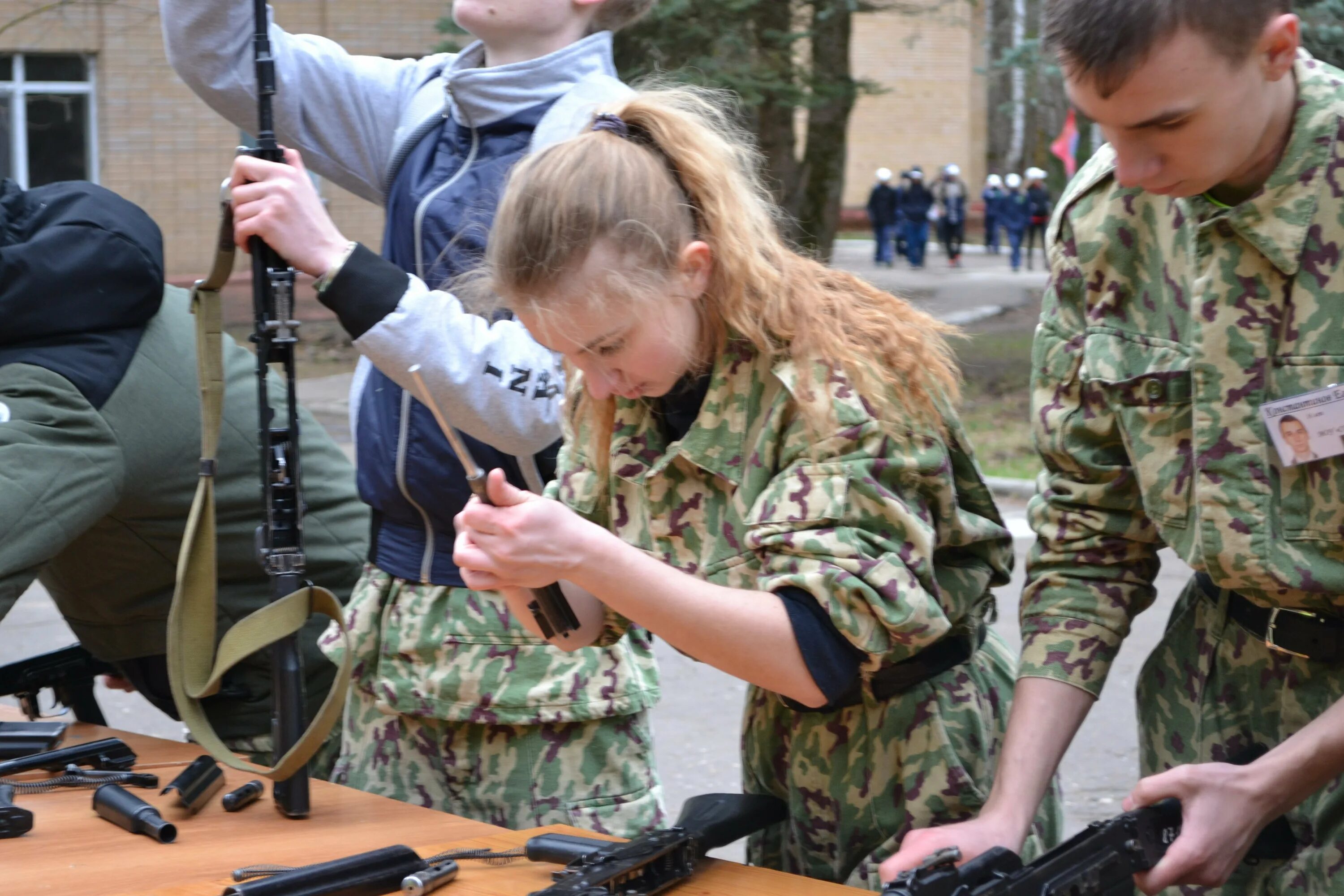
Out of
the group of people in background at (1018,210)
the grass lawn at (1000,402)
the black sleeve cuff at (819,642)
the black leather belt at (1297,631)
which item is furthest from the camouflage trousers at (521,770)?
the group of people in background at (1018,210)

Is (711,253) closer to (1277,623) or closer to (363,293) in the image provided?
(363,293)

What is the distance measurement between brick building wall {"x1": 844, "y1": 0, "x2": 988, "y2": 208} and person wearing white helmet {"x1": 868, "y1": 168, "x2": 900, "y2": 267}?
441 centimetres

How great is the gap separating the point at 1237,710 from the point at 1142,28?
2.58ft

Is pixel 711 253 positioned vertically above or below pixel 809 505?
above

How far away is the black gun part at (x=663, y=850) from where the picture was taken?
1561mm

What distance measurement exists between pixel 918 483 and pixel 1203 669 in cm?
41

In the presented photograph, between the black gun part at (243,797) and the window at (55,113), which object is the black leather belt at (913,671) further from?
the window at (55,113)

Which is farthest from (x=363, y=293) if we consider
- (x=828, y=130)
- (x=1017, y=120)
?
(x=1017, y=120)

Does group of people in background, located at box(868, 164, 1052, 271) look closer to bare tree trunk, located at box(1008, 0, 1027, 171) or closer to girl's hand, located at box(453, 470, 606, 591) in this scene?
bare tree trunk, located at box(1008, 0, 1027, 171)

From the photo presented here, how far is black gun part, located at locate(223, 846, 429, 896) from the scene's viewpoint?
160 centimetres

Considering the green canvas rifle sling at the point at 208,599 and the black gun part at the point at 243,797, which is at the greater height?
the green canvas rifle sling at the point at 208,599

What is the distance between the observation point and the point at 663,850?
163 centimetres

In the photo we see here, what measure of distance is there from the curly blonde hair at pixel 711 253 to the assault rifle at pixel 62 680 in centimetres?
119

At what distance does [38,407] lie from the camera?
212 centimetres
